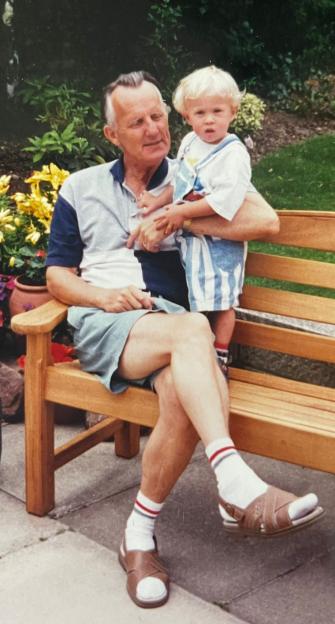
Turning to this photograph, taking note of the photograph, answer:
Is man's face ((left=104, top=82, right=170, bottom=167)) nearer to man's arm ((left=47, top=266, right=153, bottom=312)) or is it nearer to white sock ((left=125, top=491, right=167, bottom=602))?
man's arm ((left=47, top=266, right=153, bottom=312))

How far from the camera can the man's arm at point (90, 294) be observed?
10.5 feet

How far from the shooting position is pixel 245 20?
9078mm

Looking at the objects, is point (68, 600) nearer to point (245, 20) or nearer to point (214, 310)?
point (214, 310)

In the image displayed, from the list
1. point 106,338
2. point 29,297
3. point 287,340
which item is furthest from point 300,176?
point 106,338

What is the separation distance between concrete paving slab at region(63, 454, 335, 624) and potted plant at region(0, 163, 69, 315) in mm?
1198

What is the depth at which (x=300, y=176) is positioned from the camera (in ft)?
24.3

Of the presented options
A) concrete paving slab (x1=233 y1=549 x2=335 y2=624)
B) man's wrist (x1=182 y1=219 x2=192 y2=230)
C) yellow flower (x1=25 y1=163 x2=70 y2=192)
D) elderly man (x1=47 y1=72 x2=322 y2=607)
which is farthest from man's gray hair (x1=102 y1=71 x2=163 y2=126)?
concrete paving slab (x1=233 y1=549 x2=335 y2=624)

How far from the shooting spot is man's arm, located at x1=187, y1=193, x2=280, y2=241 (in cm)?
319

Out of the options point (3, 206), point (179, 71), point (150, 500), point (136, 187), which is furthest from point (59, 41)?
point (150, 500)

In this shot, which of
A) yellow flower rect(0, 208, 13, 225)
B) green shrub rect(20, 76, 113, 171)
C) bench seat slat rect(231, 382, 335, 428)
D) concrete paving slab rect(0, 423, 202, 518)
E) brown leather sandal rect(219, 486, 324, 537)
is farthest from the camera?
green shrub rect(20, 76, 113, 171)

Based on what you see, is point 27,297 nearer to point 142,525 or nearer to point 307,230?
point 307,230

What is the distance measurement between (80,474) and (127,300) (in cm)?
91

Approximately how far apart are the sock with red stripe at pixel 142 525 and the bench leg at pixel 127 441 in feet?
2.85

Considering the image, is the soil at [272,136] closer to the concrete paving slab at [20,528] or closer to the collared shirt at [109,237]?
the collared shirt at [109,237]
